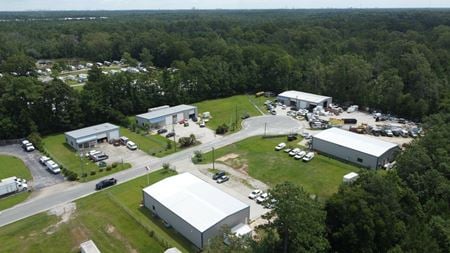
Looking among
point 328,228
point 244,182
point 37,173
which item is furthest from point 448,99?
point 37,173

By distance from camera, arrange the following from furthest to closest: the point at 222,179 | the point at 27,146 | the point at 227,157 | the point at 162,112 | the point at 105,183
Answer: the point at 162,112 → the point at 27,146 → the point at 227,157 → the point at 222,179 → the point at 105,183

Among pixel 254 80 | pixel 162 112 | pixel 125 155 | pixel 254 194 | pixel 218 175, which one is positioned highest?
pixel 254 80

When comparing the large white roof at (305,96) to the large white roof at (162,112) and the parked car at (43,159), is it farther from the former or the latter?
the parked car at (43,159)

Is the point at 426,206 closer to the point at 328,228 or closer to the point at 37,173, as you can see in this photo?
the point at 328,228

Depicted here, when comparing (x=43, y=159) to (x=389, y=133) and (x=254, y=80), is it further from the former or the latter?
(x=254, y=80)

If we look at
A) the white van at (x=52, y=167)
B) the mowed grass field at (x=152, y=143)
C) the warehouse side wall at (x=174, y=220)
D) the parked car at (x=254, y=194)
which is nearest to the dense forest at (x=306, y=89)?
the warehouse side wall at (x=174, y=220)

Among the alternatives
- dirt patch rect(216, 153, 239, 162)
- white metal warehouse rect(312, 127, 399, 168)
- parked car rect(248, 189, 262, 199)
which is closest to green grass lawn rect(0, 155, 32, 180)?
dirt patch rect(216, 153, 239, 162)

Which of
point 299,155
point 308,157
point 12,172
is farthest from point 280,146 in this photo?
point 12,172
